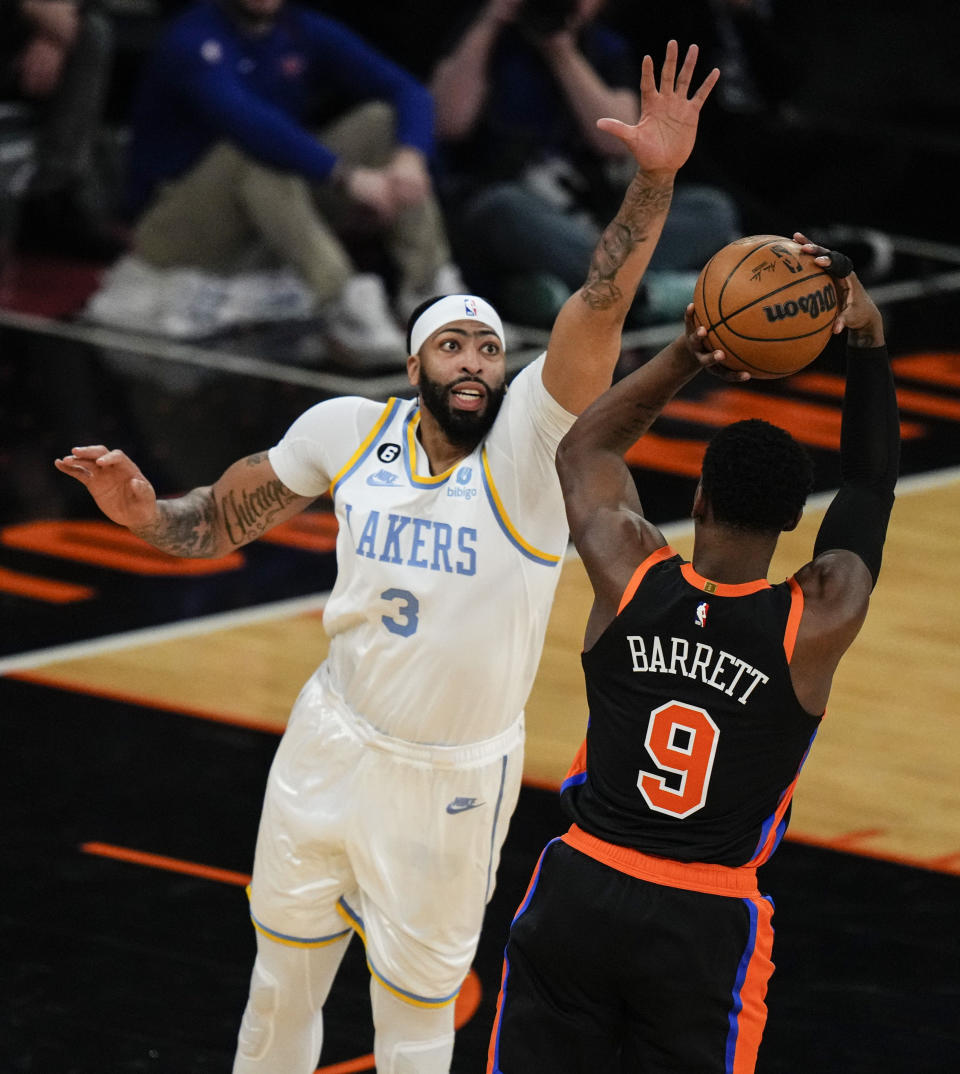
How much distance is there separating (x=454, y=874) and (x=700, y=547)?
1.07 meters

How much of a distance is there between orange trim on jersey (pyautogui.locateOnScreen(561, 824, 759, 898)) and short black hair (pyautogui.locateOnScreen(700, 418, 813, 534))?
2.19ft

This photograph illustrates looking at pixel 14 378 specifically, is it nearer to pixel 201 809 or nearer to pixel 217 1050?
pixel 201 809

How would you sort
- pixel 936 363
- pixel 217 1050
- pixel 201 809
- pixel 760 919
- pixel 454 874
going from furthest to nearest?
pixel 936 363 → pixel 201 809 → pixel 217 1050 → pixel 454 874 → pixel 760 919

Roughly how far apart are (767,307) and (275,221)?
765cm

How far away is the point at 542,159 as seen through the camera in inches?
508

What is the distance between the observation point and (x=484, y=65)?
12430 mm

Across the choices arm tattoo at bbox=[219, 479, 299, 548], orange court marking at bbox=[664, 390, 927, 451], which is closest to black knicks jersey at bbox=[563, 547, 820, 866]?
arm tattoo at bbox=[219, 479, 299, 548]

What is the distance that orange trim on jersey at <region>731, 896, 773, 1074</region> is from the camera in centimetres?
407

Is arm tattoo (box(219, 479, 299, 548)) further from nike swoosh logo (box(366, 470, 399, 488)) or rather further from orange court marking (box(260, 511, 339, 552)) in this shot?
orange court marking (box(260, 511, 339, 552))

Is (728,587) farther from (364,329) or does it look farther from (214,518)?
(364,329)

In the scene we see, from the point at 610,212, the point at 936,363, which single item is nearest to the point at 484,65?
the point at 610,212

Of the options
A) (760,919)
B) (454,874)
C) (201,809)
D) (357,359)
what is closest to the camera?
(760,919)

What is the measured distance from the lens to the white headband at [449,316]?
4.87m

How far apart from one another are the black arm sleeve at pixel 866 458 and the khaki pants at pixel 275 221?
754 centimetres
